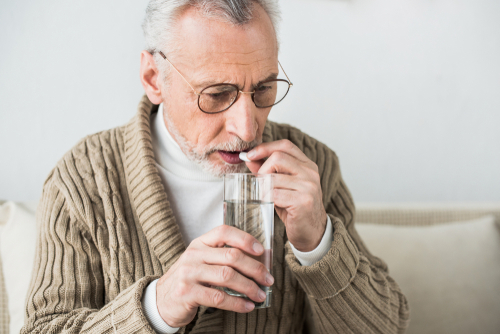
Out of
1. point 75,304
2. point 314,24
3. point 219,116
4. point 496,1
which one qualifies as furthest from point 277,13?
point 496,1

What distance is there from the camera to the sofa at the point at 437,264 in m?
1.57

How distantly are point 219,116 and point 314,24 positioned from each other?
1.07 m

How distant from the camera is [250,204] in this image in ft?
2.72

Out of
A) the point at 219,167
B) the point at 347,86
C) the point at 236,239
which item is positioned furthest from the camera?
the point at 347,86

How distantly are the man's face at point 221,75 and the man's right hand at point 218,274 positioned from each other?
37 cm

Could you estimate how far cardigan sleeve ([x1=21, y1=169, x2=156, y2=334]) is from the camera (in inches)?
39.1

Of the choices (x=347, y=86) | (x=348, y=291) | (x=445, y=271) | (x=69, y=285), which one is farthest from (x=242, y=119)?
(x=445, y=271)

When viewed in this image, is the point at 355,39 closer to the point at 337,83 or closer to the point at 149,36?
the point at 337,83

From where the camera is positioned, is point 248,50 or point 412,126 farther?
point 412,126

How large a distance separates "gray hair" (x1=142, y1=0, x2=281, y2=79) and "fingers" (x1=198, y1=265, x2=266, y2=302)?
657 mm

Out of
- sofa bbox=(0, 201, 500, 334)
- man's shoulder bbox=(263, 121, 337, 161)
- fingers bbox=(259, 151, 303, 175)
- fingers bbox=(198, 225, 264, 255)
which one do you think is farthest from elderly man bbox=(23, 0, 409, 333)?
sofa bbox=(0, 201, 500, 334)

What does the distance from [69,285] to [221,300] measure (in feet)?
1.80

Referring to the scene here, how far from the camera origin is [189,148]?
4.21 feet

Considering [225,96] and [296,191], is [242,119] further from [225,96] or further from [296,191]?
[296,191]
